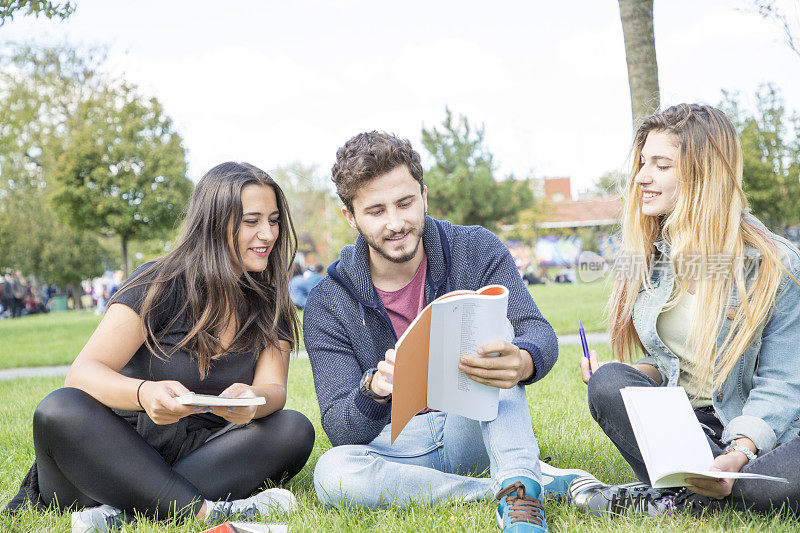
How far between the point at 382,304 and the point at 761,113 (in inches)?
758

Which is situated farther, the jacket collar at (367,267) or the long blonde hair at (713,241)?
the jacket collar at (367,267)

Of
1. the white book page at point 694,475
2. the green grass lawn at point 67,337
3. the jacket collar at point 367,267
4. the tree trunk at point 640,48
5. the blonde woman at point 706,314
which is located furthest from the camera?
the green grass lawn at point 67,337

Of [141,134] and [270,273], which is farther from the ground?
[141,134]

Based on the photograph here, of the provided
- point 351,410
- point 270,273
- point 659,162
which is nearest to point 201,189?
point 270,273

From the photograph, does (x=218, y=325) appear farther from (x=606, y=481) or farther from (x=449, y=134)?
(x=449, y=134)

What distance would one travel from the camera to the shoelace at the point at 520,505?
2.02 metres

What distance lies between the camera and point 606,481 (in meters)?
2.72

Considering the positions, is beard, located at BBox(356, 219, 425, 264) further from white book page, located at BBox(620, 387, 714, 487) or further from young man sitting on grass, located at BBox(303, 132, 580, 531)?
white book page, located at BBox(620, 387, 714, 487)

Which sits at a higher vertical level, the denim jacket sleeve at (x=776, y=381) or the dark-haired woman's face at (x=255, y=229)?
the dark-haired woman's face at (x=255, y=229)

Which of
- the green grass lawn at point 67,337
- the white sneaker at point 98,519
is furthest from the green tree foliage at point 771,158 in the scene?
the white sneaker at point 98,519

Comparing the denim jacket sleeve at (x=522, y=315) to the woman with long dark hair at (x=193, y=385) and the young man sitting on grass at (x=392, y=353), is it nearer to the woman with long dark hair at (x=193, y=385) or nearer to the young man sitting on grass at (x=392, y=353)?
the young man sitting on grass at (x=392, y=353)

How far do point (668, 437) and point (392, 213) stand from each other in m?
1.22

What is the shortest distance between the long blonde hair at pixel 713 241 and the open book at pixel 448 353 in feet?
2.24

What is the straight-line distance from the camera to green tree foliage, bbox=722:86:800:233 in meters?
18.0
